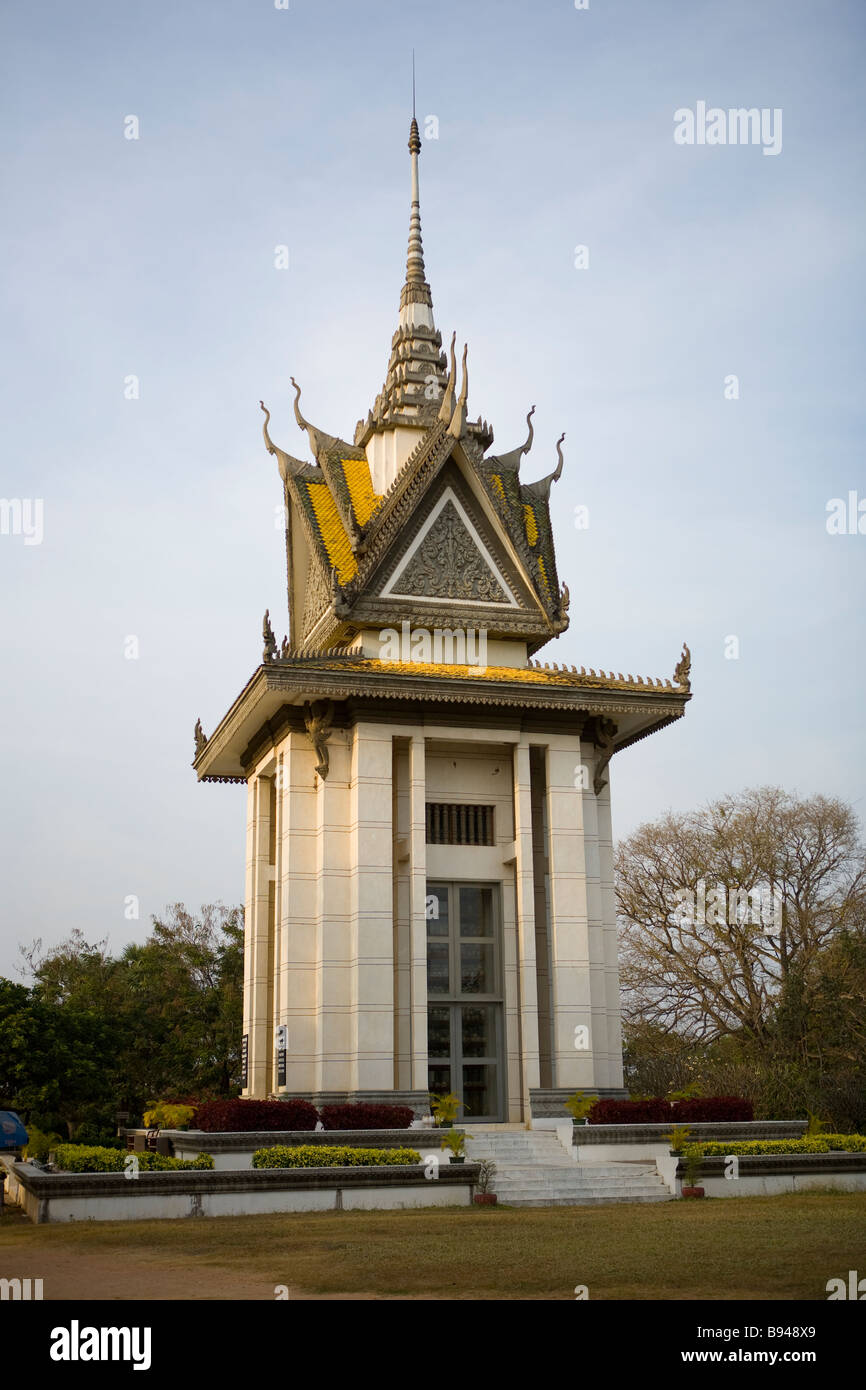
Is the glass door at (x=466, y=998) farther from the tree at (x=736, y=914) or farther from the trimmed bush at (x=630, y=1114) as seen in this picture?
the tree at (x=736, y=914)

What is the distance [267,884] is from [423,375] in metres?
12.2

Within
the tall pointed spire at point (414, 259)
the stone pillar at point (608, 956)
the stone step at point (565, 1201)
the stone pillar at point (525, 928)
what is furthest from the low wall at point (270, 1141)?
the tall pointed spire at point (414, 259)

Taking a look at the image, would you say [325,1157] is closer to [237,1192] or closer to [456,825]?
[237,1192]

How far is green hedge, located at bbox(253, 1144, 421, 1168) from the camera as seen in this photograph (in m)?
19.0

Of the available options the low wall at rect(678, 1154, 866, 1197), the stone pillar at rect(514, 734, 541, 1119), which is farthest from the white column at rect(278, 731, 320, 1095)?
the low wall at rect(678, 1154, 866, 1197)

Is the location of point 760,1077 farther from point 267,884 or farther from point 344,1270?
point 344,1270

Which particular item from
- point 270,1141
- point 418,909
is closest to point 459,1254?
point 270,1141

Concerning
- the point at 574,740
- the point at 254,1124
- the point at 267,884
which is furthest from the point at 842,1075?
the point at 254,1124

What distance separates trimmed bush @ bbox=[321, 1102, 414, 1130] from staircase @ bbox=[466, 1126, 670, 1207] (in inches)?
45.7

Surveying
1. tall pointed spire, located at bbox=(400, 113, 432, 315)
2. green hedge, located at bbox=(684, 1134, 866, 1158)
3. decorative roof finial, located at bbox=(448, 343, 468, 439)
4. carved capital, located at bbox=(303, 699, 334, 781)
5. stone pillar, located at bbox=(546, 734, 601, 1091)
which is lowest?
green hedge, located at bbox=(684, 1134, 866, 1158)

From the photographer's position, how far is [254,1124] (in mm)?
20859

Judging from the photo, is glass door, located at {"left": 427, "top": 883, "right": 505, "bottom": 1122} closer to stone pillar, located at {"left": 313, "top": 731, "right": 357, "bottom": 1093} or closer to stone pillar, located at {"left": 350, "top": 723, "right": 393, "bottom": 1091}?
stone pillar, located at {"left": 350, "top": 723, "right": 393, "bottom": 1091}

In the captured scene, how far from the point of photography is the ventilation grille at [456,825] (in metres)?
26.5

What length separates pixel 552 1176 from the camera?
778 inches
